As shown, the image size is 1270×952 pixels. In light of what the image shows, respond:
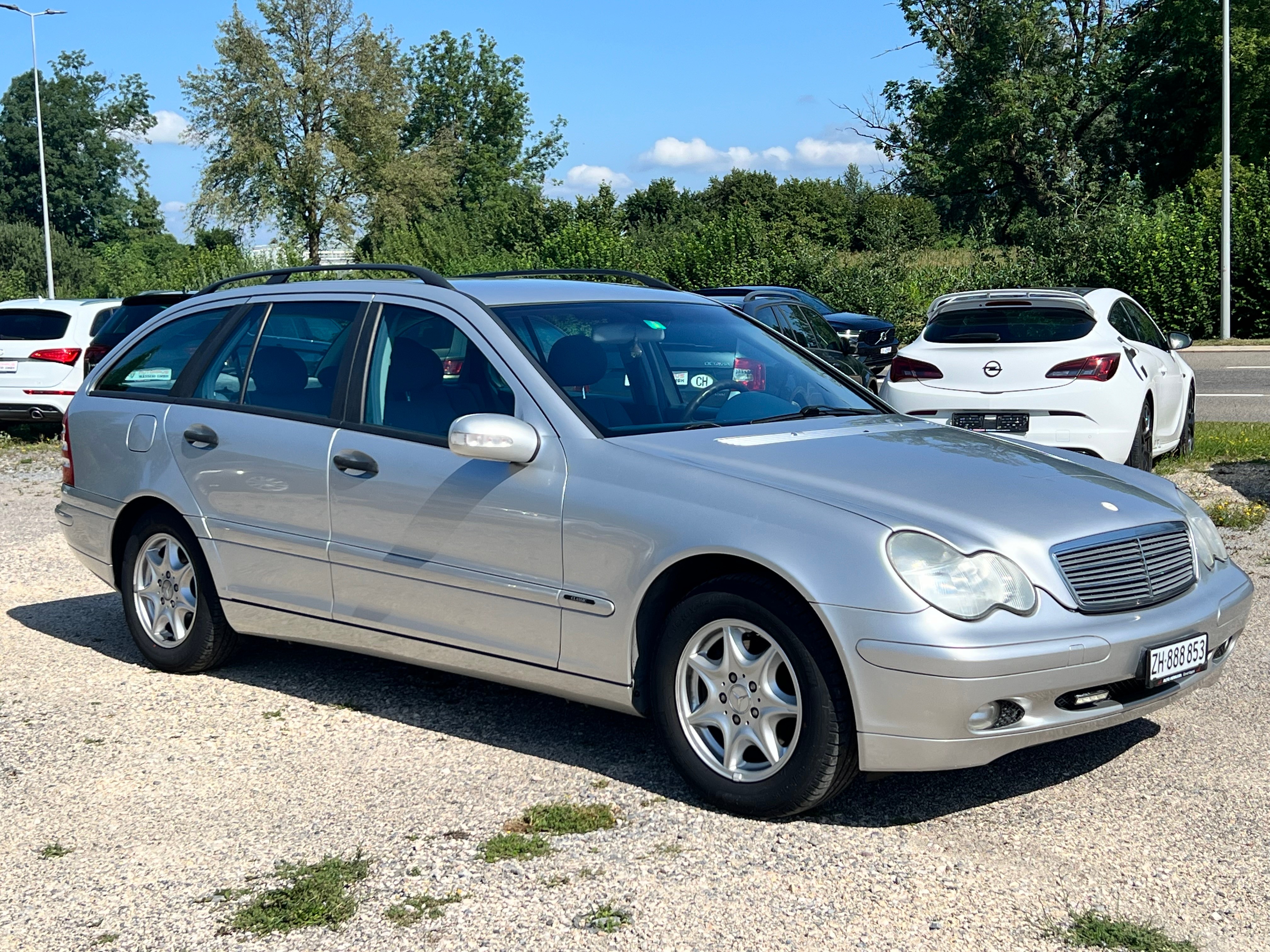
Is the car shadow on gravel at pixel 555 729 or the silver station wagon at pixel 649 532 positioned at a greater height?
the silver station wagon at pixel 649 532

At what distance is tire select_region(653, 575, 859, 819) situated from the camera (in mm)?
4043

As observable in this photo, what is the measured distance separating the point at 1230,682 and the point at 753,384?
7.62 ft

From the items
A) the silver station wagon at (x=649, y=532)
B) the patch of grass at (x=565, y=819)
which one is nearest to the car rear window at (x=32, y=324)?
the silver station wagon at (x=649, y=532)

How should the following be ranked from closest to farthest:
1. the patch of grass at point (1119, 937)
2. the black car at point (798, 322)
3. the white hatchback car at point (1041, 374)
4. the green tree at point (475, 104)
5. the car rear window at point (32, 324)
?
the patch of grass at point (1119, 937)
the white hatchback car at point (1041, 374)
the black car at point (798, 322)
the car rear window at point (32, 324)
the green tree at point (475, 104)

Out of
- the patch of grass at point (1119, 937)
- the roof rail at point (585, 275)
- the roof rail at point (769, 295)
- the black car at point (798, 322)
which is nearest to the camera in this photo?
the patch of grass at point (1119, 937)

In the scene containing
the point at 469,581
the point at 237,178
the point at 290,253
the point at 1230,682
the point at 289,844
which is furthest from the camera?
the point at 237,178

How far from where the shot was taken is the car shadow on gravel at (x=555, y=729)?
448 centimetres

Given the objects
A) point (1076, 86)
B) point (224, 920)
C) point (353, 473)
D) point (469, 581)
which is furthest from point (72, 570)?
point (1076, 86)

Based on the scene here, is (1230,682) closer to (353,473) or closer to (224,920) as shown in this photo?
(353,473)

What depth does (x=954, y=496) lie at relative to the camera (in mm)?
4238

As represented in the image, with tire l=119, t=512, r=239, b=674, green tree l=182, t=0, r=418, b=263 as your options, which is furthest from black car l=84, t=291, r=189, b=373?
green tree l=182, t=0, r=418, b=263

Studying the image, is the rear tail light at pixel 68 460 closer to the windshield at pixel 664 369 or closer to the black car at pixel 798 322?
the windshield at pixel 664 369

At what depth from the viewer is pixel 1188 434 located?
12680mm

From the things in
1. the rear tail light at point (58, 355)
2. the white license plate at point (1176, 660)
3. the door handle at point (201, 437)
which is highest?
the rear tail light at point (58, 355)
